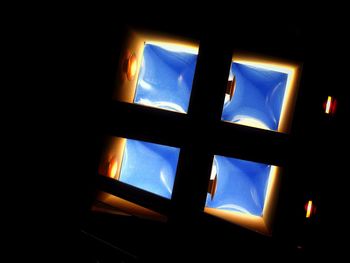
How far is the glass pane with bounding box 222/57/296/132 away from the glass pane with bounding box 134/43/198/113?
0.22m

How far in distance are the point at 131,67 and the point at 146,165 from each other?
560mm

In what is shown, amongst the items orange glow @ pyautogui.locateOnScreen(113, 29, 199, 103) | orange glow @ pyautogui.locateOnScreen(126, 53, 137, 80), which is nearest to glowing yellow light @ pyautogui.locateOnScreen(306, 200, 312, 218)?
orange glow @ pyautogui.locateOnScreen(113, 29, 199, 103)

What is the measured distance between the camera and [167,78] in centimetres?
131

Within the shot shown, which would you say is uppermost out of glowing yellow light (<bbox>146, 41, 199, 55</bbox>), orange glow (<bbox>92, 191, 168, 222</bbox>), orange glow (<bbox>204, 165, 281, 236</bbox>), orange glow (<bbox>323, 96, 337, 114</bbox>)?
glowing yellow light (<bbox>146, 41, 199, 55</bbox>)

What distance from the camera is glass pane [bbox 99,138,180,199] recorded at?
1.29 metres

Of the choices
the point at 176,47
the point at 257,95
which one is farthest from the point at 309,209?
the point at 176,47

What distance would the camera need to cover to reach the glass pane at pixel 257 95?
4.19 ft

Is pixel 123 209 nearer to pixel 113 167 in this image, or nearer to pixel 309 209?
pixel 113 167

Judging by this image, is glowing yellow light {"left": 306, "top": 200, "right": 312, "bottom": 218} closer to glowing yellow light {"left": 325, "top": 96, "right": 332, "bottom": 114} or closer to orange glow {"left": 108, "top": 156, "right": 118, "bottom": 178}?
glowing yellow light {"left": 325, "top": 96, "right": 332, "bottom": 114}

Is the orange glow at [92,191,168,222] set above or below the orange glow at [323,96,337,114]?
below

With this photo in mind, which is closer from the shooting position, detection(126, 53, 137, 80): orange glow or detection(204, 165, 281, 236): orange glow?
detection(204, 165, 281, 236): orange glow

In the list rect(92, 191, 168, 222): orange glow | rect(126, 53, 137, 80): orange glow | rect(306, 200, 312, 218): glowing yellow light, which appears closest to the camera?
rect(306, 200, 312, 218): glowing yellow light

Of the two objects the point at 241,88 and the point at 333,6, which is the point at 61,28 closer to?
the point at 241,88

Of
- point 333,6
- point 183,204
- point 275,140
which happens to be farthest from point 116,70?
point 333,6
